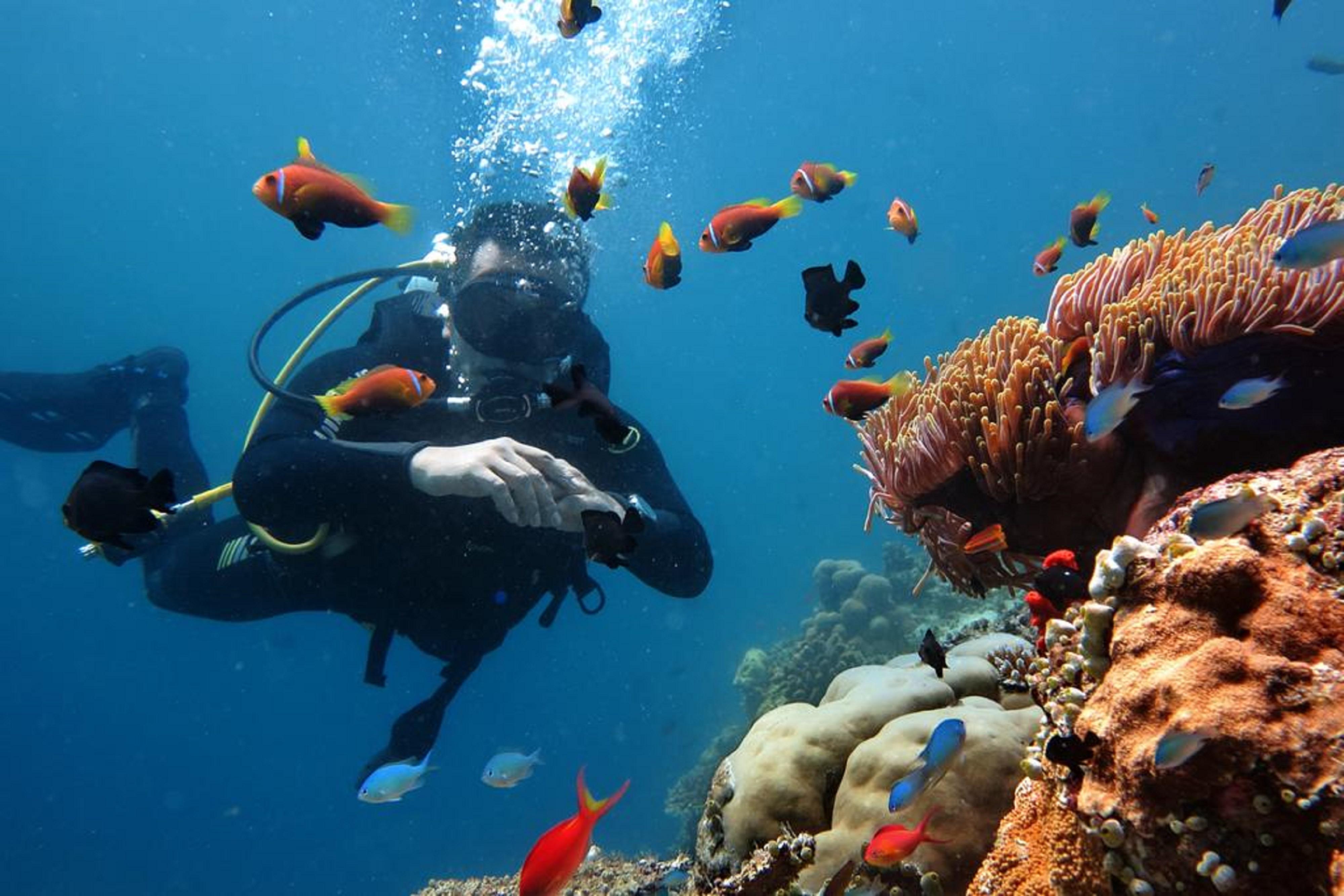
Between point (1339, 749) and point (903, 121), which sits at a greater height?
point (903, 121)

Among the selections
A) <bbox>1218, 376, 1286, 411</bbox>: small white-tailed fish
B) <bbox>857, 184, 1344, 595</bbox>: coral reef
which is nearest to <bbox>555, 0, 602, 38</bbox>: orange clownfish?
<bbox>857, 184, 1344, 595</bbox>: coral reef

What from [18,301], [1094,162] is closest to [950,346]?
[1094,162]

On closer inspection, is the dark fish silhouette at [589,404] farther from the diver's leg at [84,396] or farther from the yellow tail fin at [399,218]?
the diver's leg at [84,396]

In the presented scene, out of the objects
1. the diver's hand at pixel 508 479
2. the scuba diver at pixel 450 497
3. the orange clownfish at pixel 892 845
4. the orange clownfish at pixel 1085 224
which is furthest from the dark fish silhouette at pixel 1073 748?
the orange clownfish at pixel 1085 224

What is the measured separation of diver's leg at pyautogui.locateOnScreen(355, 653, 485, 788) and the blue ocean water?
1306cm

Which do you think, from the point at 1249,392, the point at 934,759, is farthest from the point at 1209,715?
the point at 1249,392

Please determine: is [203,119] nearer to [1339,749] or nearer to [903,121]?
[903,121]

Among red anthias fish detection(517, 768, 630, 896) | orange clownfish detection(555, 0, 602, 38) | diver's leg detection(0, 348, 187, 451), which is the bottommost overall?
red anthias fish detection(517, 768, 630, 896)

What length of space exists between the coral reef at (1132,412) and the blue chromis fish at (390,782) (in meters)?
3.76

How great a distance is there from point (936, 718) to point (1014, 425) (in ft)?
4.14

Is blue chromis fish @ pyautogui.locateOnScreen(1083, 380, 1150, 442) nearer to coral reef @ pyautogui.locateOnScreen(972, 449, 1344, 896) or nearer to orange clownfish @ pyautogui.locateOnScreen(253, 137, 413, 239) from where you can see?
coral reef @ pyautogui.locateOnScreen(972, 449, 1344, 896)

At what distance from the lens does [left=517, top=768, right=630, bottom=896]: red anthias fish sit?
253cm

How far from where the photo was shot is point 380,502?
430 cm

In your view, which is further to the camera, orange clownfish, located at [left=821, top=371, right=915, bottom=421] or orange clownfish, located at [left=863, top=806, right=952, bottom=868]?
orange clownfish, located at [left=821, top=371, right=915, bottom=421]
